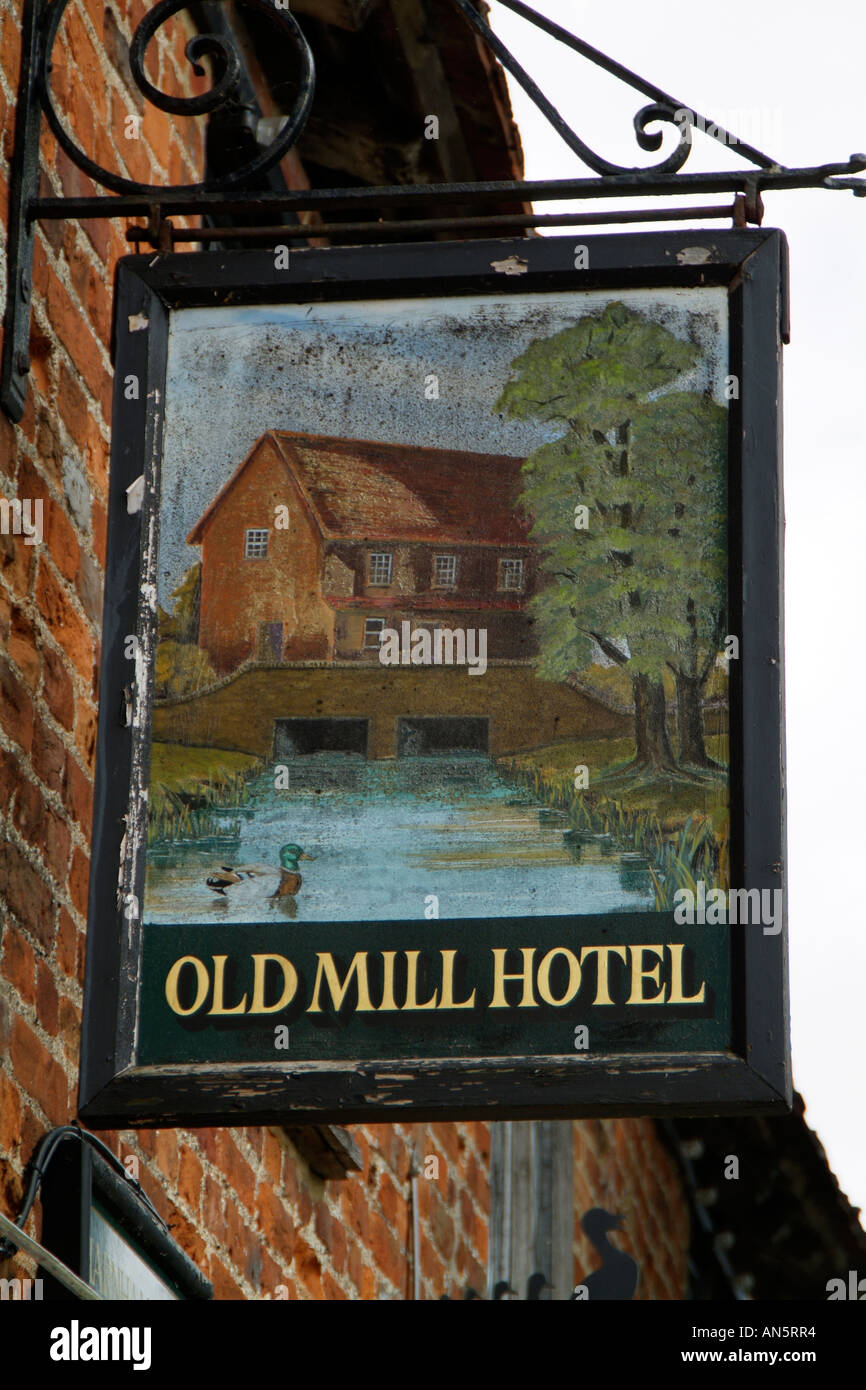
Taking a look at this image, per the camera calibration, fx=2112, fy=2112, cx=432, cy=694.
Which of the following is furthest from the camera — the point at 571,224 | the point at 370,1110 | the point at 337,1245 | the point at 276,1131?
the point at 337,1245

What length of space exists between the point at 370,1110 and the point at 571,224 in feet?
4.92

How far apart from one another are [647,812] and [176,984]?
0.72 meters

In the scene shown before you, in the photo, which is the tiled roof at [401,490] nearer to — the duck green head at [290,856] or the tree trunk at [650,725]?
the tree trunk at [650,725]

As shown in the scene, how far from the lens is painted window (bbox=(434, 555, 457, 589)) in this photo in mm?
3242

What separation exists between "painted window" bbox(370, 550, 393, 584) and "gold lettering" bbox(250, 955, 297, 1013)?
2.03ft

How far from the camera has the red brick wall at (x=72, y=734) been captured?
11.0 ft

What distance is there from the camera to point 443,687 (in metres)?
3.18

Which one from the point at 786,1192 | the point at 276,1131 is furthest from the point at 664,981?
the point at 786,1192

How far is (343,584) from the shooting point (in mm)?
3258

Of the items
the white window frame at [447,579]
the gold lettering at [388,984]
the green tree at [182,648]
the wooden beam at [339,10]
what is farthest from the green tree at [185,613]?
the wooden beam at [339,10]

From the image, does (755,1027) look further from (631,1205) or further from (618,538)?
(631,1205)

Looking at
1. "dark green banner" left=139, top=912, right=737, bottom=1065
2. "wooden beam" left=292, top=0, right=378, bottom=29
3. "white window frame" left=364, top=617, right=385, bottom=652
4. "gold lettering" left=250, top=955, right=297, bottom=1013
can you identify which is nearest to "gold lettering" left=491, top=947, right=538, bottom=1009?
"dark green banner" left=139, top=912, right=737, bottom=1065

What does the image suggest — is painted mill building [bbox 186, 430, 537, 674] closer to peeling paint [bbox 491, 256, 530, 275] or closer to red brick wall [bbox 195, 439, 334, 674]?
red brick wall [bbox 195, 439, 334, 674]

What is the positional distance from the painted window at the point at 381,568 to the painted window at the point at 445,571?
7 cm
